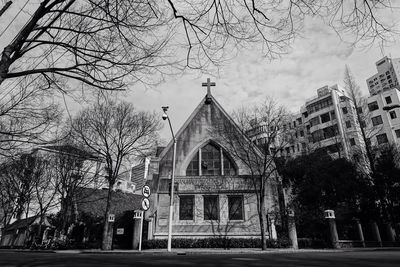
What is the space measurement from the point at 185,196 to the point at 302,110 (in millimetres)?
48669

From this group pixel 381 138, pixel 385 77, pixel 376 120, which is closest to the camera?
pixel 381 138

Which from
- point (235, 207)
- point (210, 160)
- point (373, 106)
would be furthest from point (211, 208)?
point (373, 106)

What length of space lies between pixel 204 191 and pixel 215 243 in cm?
408

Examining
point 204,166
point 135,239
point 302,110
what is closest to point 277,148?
point 204,166

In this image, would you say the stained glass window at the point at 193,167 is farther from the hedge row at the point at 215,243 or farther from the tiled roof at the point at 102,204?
the tiled roof at the point at 102,204

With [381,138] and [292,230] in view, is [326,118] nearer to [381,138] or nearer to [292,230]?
[381,138]

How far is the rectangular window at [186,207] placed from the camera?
902 inches

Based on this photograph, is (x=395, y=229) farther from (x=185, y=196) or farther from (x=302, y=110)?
(x=302, y=110)

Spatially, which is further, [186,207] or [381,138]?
[381,138]

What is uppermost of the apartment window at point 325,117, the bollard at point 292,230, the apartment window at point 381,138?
the apartment window at point 325,117

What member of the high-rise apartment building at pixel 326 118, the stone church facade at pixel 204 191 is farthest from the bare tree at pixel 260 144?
the high-rise apartment building at pixel 326 118

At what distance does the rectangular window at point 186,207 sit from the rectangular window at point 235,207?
3.10 meters

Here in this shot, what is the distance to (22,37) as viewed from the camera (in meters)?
5.71

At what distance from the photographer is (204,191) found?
76.1 feet
